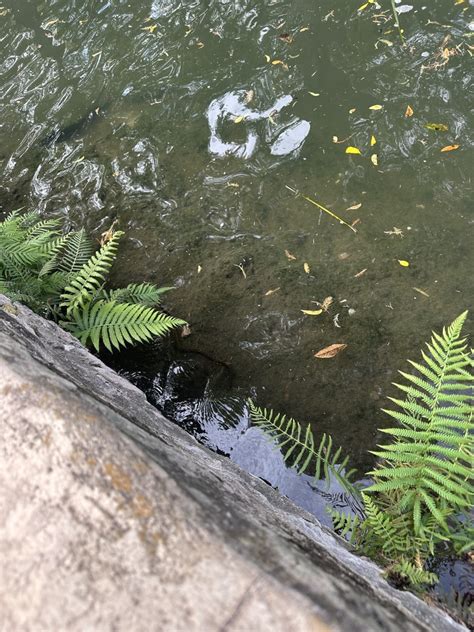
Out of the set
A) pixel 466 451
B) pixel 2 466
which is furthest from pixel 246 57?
pixel 2 466

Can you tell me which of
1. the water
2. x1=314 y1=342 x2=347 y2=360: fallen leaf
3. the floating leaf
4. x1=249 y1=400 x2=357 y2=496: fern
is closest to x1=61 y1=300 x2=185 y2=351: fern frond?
the water

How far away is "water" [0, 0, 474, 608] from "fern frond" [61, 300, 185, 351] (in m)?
0.37

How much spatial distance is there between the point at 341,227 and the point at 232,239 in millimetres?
941

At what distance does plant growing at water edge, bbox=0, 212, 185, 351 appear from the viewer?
145 inches

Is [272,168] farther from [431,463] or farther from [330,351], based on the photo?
[431,463]

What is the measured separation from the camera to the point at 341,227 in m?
4.32

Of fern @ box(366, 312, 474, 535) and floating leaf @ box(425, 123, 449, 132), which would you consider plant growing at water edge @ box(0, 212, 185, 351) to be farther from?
floating leaf @ box(425, 123, 449, 132)

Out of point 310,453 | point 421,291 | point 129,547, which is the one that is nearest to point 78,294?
point 310,453

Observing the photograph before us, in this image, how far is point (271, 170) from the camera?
16.2 ft

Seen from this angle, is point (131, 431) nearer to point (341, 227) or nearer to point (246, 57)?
point (341, 227)

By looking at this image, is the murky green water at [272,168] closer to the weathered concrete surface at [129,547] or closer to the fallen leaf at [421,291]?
the fallen leaf at [421,291]

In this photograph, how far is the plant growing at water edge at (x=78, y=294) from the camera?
12.1ft

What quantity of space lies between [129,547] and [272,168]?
4.23m

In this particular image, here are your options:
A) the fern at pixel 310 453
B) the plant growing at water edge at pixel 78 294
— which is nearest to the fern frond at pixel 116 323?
the plant growing at water edge at pixel 78 294
